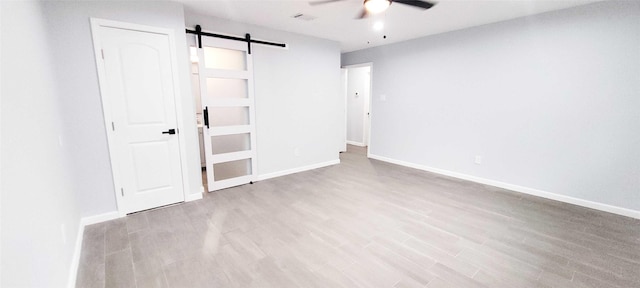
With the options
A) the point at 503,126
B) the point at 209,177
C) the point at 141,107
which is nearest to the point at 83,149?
the point at 141,107

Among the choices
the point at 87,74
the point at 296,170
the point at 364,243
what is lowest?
the point at 364,243

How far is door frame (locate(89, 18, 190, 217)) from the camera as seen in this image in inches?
104

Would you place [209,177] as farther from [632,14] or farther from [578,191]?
[632,14]

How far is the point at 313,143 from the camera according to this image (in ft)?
16.1

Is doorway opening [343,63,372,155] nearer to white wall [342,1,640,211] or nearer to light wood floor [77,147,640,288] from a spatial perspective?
white wall [342,1,640,211]

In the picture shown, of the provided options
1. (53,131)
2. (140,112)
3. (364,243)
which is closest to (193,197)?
(140,112)

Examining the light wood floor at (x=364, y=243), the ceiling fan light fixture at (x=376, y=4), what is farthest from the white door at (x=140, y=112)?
the ceiling fan light fixture at (x=376, y=4)

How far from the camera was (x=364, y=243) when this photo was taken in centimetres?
242

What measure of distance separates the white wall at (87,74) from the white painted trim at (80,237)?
55 mm

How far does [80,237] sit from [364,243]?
2.66 m

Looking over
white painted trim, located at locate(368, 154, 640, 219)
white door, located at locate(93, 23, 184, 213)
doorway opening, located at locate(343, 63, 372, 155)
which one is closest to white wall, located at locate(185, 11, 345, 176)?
white door, located at locate(93, 23, 184, 213)

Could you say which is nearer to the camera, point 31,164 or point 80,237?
point 31,164

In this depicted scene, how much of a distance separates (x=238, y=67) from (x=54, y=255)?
298 centimetres

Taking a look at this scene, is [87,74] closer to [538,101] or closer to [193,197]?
[193,197]
